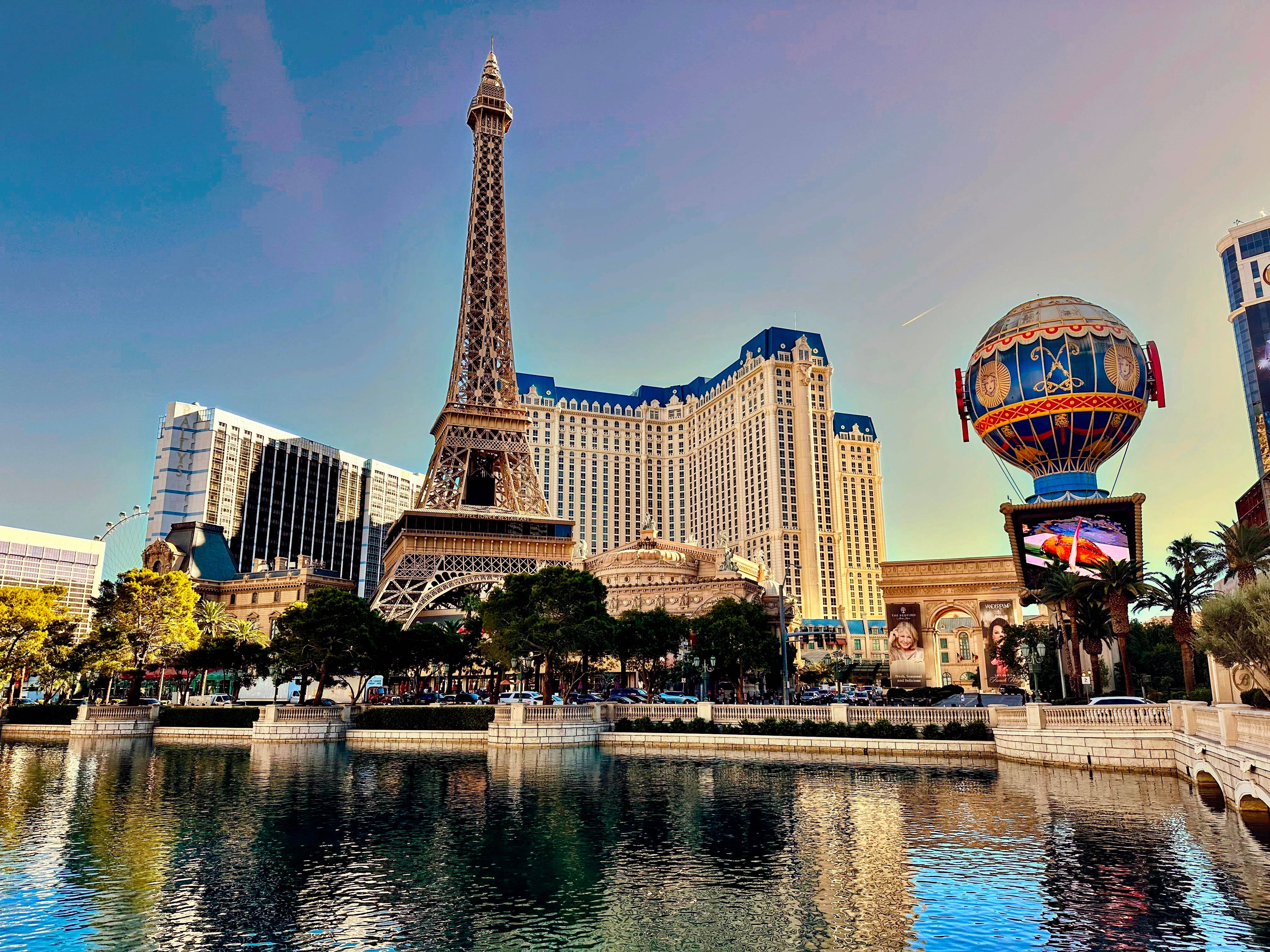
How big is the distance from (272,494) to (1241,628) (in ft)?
506

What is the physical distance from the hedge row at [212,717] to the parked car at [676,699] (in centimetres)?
2677

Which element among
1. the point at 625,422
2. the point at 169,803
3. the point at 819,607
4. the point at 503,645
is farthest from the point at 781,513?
the point at 169,803

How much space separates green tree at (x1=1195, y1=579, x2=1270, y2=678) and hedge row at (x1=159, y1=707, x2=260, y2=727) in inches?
2013

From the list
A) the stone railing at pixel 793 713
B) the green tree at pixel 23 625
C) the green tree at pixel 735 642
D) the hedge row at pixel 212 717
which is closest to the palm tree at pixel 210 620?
the green tree at pixel 23 625

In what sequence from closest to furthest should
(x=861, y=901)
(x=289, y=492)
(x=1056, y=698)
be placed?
(x=861, y=901) → (x=1056, y=698) → (x=289, y=492)

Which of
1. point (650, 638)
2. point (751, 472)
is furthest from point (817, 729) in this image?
point (751, 472)

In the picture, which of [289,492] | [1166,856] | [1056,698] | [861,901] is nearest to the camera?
[861,901]

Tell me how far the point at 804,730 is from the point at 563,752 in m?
12.3

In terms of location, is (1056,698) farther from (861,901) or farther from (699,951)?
(699,951)

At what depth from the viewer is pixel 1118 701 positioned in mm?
38062

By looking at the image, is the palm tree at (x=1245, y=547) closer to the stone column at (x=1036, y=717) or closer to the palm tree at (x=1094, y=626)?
the palm tree at (x=1094, y=626)

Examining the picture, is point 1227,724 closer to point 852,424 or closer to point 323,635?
point 323,635

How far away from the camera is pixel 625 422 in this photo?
194 metres

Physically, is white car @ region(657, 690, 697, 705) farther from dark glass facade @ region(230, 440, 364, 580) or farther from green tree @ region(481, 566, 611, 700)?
dark glass facade @ region(230, 440, 364, 580)
